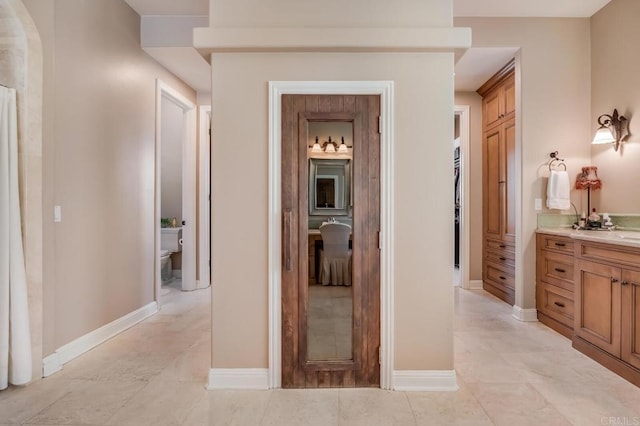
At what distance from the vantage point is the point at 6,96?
217cm

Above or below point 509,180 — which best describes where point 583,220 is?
below

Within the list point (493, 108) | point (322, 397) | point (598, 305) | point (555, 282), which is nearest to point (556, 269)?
point (555, 282)

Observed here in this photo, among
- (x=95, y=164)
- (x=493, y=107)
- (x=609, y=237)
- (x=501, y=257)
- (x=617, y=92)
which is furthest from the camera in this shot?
(x=493, y=107)

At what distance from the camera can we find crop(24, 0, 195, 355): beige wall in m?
2.46

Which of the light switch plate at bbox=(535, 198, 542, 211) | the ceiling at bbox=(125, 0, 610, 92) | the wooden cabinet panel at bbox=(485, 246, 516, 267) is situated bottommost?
the wooden cabinet panel at bbox=(485, 246, 516, 267)

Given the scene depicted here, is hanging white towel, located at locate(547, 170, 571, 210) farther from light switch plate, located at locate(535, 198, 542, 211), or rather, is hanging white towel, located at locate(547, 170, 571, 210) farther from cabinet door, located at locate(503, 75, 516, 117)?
cabinet door, located at locate(503, 75, 516, 117)

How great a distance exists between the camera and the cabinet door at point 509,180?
386 centimetres

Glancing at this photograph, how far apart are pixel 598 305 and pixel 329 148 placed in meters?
2.30

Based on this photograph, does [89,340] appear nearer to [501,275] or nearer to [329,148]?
[329,148]

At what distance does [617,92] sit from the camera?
10.3 feet

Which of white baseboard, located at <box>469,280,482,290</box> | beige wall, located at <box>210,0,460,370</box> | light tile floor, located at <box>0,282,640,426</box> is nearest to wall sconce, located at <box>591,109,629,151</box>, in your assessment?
light tile floor, located at <box>0,282,640,426</box>

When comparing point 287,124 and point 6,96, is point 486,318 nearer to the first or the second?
point 287,124

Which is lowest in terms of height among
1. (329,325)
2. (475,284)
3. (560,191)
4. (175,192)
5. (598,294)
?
(475,284)

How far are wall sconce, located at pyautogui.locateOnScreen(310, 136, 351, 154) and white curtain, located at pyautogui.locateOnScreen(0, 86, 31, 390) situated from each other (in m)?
1.91
